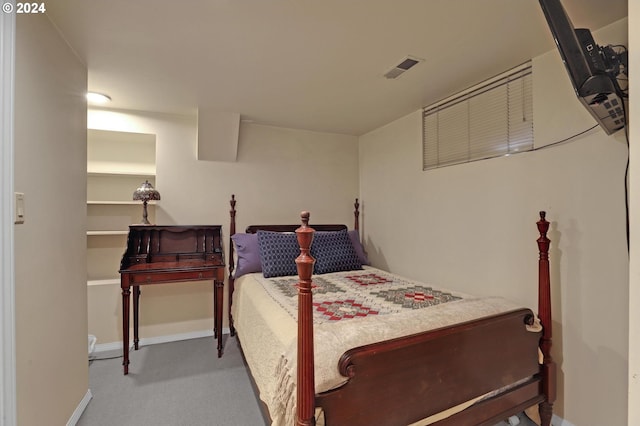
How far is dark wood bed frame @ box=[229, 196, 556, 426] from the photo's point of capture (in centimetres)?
108

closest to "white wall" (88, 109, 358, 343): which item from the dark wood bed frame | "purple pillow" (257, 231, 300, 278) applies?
"purple pillow" (257, 231, 300, 278)

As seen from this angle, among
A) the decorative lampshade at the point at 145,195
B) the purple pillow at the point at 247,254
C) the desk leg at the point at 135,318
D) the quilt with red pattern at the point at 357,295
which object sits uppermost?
the decorative lampshade at the point at 145,195

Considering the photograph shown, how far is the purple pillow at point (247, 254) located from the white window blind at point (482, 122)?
1.78 meters

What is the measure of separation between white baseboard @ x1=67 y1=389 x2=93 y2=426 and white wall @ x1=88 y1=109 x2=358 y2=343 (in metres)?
0.86

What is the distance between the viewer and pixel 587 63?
1.19 m

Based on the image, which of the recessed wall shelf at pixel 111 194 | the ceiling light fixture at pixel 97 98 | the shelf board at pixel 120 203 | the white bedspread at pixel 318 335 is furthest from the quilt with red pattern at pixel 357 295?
the ceiling light fixture at pixel 97 98

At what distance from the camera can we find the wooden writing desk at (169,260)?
7.89 ft

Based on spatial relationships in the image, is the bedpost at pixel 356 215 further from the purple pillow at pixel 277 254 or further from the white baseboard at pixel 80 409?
the white baseboard at pixel 80 409

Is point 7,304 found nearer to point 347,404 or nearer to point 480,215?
point 347,404

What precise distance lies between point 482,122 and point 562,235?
0.98m

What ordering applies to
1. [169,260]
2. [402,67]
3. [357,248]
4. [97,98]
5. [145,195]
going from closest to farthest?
[402,67]
[97,98]
[145,195]
[169,260]
[357,248]

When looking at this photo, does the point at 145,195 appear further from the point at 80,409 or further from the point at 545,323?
the point at 545,323

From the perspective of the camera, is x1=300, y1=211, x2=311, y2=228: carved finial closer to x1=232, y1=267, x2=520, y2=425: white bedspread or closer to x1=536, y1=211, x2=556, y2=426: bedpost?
x1=232, y1=267, x2=520, y2=425: white bedspread

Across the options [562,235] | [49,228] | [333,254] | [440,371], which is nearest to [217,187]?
[333,254]
